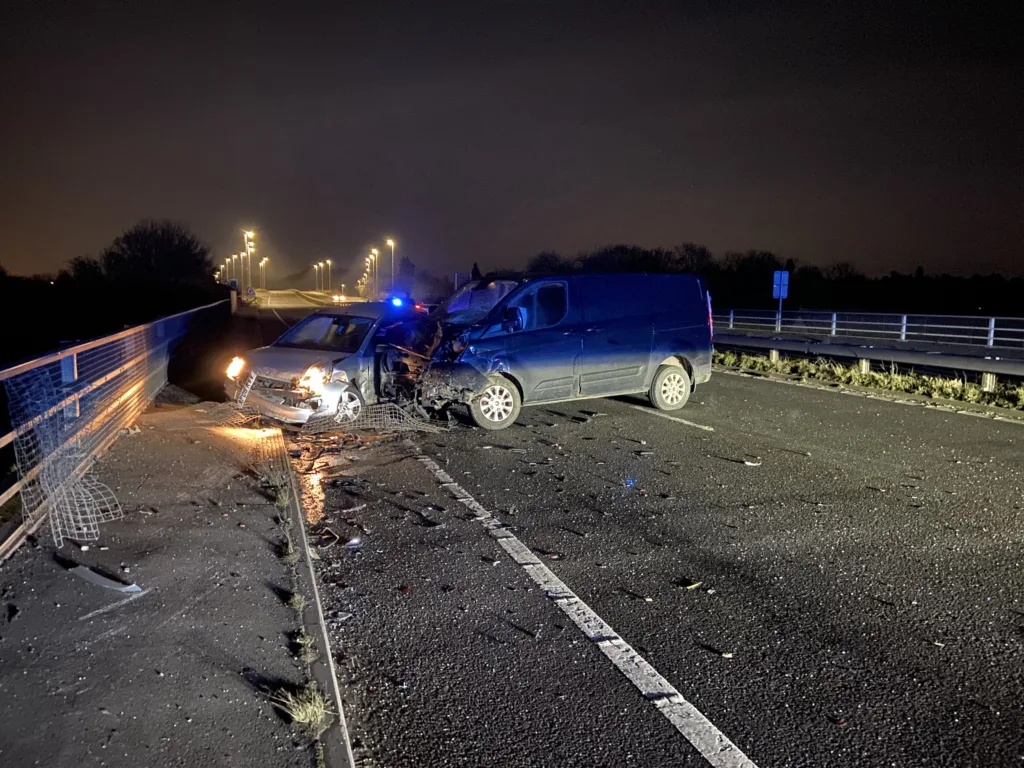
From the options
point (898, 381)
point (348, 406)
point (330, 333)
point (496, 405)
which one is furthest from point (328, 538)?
point (898, 381)

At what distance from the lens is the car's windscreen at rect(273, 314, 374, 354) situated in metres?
11.2

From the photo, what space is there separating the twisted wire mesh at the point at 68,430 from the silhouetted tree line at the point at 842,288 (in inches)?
1740

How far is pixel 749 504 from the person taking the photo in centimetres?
715

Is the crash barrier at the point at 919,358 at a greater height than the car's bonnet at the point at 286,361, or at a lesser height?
lesser

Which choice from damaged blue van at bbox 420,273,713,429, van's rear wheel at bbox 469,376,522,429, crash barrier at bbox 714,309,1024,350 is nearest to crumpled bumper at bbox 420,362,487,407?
damaged blue van at bbox 420,273,713,429

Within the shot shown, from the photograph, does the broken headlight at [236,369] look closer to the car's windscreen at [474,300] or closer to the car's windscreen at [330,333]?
the car's windscreen at [330,333]

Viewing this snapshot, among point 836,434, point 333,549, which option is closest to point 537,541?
point 333,549

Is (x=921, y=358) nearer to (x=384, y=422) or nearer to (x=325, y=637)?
(x=384, y=422)

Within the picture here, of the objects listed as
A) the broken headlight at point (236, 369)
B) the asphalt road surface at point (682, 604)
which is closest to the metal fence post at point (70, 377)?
the asphalt road surface at point (682, 604)

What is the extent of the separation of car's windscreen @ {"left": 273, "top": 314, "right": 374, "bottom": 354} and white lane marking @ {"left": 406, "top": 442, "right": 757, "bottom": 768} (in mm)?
5249

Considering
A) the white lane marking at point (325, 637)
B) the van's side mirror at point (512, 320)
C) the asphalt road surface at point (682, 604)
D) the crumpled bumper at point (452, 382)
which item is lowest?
the asphalt road surface at point (682, 604)

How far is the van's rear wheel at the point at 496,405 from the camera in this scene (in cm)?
1062

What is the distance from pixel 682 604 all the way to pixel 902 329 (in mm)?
23976

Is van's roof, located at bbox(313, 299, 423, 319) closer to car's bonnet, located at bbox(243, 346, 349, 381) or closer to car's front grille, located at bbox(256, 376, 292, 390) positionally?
car's bonnet, located at bbox(243, 346, 349, 381)
